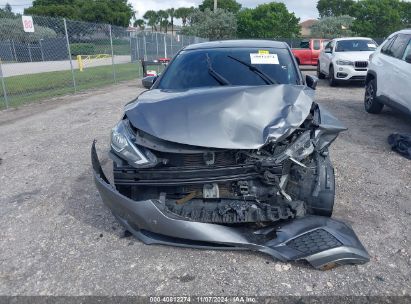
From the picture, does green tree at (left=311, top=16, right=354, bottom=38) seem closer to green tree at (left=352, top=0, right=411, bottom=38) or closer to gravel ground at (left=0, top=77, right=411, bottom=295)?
green tree at (left=352, top=0, right=411, bottom=38)

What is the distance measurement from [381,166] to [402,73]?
2.30m

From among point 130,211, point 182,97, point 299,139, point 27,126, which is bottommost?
point 27,126

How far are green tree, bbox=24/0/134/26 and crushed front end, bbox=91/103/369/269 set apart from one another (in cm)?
6910

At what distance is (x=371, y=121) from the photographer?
24.2 ft

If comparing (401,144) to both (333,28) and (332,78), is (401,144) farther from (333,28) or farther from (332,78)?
(333,28)

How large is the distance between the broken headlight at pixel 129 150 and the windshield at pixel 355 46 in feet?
37.3

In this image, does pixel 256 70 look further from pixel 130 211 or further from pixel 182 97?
pixel 130 211

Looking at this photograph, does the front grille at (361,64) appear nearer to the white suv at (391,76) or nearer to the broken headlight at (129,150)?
the white suv at (391,76)

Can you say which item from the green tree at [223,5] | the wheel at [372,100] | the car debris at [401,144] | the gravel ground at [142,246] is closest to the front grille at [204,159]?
the gravel ground at [142,246]

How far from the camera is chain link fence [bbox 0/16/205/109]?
1209 cm

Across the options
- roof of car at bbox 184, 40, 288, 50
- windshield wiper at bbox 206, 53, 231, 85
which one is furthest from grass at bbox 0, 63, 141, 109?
windshield wiper at bbox 206, 53, 231, 85

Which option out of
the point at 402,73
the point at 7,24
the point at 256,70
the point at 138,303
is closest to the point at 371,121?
the point at 402,73

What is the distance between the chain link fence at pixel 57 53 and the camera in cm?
1209

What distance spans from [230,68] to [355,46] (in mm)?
10214
